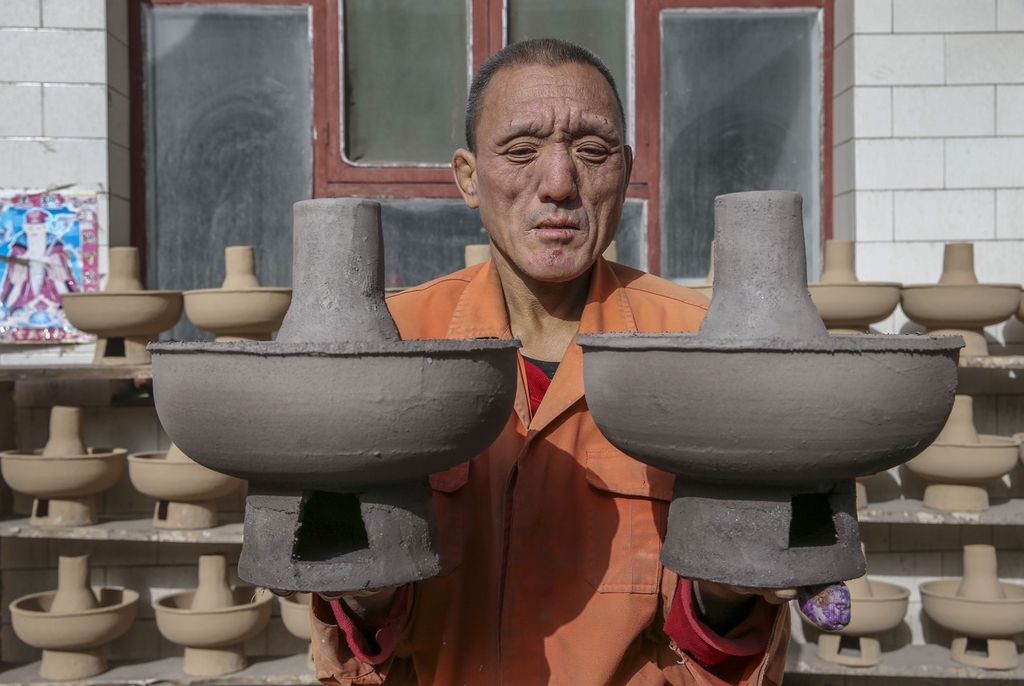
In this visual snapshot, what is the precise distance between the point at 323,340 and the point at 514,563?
0.53 metres

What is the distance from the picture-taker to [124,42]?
3775 millimetres

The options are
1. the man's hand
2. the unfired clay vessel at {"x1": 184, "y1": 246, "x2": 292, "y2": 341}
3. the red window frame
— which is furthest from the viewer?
the red window frame

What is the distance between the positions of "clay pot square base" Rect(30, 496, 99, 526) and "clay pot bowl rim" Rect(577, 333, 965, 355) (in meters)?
2.85

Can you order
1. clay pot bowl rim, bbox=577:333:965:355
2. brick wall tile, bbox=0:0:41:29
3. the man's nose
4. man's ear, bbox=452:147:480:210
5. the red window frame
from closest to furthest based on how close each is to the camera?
clay pot bowl rim, bbox=577:333:965:355 < the man's nose < man's ear, bbox=452:147:480:210 < brick wall tile, bbox=0:0:41:29 < the red window frame

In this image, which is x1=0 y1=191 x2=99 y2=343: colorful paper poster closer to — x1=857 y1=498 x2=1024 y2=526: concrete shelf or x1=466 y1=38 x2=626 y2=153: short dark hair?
x1=466 y1=38 x2=626 y2=153: short dark hair

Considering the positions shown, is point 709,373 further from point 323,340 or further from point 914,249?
point 914,249

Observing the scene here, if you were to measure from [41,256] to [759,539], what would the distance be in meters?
3.24

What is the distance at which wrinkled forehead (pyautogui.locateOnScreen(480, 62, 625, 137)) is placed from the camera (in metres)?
1.55

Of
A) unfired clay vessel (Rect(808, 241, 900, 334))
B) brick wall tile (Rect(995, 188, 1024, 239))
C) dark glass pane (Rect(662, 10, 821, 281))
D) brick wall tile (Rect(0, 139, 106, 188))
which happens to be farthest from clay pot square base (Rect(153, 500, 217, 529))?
brick wall tile (Rect(995, 188, 1024, 239))

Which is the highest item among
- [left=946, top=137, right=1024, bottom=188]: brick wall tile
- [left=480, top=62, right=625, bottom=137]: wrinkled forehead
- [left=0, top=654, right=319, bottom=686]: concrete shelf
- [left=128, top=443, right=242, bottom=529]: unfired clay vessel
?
[left=946, top=137, right=1024, bottom=188]: brick wall tile

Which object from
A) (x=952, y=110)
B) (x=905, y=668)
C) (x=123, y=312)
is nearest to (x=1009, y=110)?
(x=952, y=110)

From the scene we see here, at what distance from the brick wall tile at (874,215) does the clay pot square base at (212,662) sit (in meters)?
2.73

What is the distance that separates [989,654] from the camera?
132 inches

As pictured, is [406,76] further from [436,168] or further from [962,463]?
[962,463]
